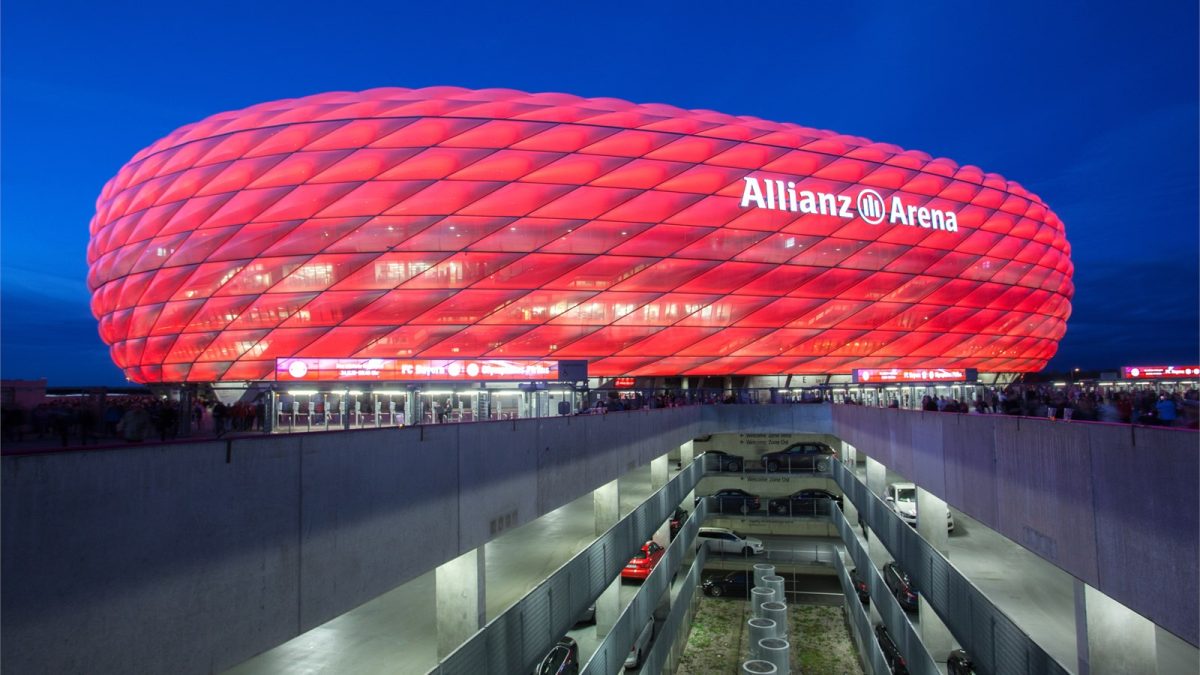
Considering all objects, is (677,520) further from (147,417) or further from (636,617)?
(147,417)

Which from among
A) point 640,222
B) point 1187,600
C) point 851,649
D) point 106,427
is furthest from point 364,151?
point 1187,600

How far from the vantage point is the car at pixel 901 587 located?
23.5m

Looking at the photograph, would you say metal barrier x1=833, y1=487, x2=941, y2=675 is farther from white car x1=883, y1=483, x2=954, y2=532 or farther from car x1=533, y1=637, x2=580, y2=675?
car x1=533, y1=637, x2=580, y2=675

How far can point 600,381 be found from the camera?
159 ft

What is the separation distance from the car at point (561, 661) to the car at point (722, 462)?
29533mm

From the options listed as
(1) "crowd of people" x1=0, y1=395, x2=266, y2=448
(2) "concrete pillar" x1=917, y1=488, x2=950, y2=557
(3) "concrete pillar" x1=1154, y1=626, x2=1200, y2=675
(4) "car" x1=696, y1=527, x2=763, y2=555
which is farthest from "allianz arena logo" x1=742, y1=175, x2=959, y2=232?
(1) "crowd of people" x1=0, y1=395, x2=266, y2=448

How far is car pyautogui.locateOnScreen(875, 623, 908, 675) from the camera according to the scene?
68.5 ft

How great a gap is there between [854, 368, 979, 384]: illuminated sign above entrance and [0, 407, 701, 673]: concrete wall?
140ft

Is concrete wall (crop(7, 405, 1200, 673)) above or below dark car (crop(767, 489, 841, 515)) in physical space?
above

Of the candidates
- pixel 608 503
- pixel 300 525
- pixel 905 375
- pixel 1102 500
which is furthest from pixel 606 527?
pixel 905 375

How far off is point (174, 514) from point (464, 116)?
40.9 m

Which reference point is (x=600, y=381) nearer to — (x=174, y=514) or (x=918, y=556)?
(x=918, y=556)

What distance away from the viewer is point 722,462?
45844mm

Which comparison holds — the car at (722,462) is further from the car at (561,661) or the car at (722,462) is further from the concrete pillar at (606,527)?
the car at (561,661)
